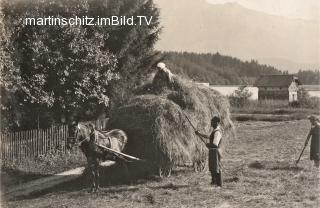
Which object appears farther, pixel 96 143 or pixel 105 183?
pixel 105 183

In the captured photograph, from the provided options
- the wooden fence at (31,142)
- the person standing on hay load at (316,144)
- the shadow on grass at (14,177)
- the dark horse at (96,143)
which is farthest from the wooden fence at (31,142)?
the person standing on hay load at (316,144)

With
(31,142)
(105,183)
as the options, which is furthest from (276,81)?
(105,183)

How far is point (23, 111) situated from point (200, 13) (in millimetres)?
12250

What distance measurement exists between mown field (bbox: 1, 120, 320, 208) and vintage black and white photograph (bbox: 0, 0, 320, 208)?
3 centimetres

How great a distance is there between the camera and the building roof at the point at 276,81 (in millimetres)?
55844

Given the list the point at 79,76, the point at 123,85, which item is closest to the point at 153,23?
the point at 123,85

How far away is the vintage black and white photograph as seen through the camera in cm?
1030

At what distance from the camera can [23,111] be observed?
16.3 metres

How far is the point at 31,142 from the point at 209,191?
7695 millimetres

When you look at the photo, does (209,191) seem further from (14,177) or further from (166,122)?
(14,177)

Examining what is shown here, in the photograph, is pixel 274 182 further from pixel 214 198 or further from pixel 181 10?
pixel 181 10

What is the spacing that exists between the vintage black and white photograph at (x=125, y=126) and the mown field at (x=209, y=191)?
3 cm

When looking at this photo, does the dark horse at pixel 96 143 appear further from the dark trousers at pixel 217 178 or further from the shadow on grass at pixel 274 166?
the shadow on grass at pixel 274 166

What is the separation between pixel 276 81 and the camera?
56.2 metres
